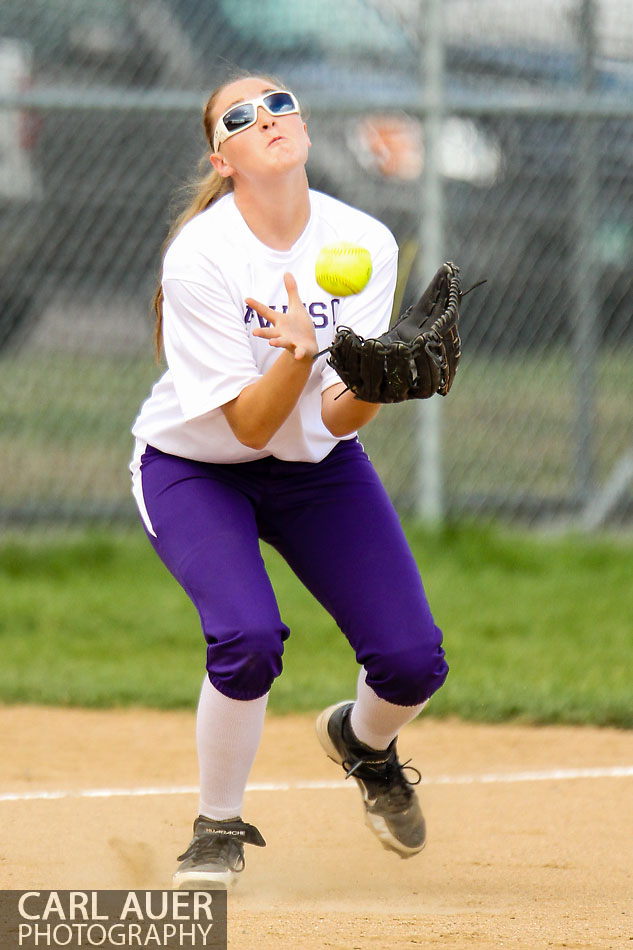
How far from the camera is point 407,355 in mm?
2857

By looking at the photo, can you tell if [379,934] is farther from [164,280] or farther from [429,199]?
[429,199]

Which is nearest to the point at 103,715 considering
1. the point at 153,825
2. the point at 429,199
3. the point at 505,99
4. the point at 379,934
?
the point at 153,825

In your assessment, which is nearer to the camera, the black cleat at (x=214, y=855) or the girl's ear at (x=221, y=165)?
the black cleat at (x=214, y=855)

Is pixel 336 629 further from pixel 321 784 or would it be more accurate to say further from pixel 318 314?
pixel 318 314

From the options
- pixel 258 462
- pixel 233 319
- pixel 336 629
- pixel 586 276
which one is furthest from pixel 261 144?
pixel 586 276

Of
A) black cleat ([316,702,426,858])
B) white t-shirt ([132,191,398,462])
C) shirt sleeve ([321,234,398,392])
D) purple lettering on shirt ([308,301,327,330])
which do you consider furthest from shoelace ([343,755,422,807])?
purple lettering on shirt ([308,301,327,330])

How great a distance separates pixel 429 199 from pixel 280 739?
3181 mm

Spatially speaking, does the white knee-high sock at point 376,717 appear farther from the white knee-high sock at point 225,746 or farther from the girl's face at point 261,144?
the girl's face at point 261,144

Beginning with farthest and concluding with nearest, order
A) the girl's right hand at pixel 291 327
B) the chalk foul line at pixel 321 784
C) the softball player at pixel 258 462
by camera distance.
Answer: the chalk foul line at pixel 321 784, the softball player at pixel 258 462, the girl's right hand at pixel 291 327

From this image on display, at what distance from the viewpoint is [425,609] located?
311 centimetres

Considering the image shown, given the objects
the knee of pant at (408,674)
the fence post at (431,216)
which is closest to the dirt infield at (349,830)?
the knee of pant at (408,674)

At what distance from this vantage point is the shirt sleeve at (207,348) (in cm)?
A: 295

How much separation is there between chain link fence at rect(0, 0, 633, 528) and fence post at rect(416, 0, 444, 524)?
11 mm

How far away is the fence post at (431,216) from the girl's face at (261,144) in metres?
3.39
